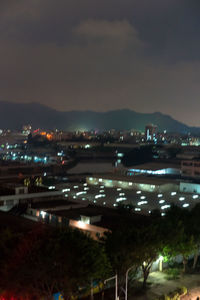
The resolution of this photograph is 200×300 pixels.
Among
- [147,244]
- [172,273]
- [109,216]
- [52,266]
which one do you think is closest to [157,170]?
[109,216]

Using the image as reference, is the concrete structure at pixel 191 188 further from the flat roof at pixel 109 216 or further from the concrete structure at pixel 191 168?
the concrete structure at pixel 191 168

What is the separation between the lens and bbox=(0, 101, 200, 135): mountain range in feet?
421

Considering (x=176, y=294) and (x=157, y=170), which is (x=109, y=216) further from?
(x=157, y=170)

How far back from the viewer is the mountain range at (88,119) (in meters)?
128

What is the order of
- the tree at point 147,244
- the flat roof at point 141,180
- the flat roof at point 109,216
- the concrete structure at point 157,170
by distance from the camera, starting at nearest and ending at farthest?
the tree at point 147,244, the flat roof at point 109,216, the flat roof at point 141,180, the concrete structure at point 157,170

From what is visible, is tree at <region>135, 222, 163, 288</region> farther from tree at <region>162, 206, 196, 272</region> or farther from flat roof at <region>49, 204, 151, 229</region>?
flat roof at <region>49, 204, 151, 229</region>

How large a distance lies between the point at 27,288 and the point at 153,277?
2.73 m

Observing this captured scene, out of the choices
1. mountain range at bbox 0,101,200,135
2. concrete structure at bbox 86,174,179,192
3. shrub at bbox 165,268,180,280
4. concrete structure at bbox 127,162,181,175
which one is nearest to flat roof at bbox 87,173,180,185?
concrete structure at bbox 86,174,179,192

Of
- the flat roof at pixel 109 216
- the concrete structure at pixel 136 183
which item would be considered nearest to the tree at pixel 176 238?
the flat roof at pixel 109 216

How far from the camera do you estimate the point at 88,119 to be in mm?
145375

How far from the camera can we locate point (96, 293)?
16.9ft

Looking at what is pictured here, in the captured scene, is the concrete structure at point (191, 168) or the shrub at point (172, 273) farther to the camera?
A: the concrete structure at point (191, 168)

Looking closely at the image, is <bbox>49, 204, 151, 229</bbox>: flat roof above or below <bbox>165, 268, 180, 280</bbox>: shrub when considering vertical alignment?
above

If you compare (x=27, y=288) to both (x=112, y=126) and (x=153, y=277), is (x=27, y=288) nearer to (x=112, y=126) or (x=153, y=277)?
(x=153, y=277)
